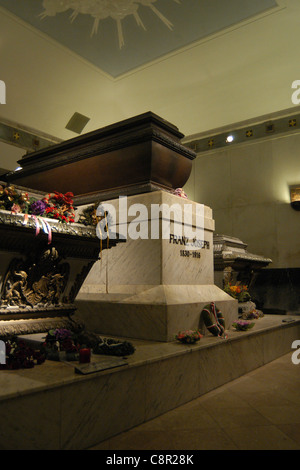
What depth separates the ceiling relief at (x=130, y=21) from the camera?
5.80m

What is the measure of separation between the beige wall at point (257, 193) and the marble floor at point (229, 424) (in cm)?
453

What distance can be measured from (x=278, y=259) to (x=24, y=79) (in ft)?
18.5

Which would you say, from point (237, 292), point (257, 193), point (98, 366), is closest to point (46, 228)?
point (98, 366)

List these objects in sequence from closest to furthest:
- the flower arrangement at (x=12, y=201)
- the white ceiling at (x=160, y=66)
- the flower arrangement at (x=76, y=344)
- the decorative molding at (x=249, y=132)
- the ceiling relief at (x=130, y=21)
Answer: the flower arrangement at (x=76, y=344) → the flower arrangement at (x=12, y=201) → the ceiling relief at (x=130, y=21) → the white ceiling at (x=160, y=66) → the decorative molding at (x=249, y=132)

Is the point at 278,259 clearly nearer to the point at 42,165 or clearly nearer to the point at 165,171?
the point at 165,171

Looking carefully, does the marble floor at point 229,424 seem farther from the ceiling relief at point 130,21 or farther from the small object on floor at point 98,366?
the ceiling relief at point 130,21

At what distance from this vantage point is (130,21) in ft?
20.5

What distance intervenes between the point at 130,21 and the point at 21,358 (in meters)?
5.84

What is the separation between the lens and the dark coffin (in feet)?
12.7

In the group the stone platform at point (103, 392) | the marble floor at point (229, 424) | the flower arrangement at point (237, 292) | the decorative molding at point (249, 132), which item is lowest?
the marble floor at point (229, 424)

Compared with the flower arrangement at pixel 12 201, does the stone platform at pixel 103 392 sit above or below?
below

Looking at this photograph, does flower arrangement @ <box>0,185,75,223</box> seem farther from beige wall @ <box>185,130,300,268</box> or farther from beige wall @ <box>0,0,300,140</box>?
beige wall @ <box>185,130,300,268</box>

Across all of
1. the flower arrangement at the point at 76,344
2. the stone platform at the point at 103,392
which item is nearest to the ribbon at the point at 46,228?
the flower arrangement at the point at 76,344

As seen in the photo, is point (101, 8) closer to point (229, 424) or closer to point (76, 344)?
point (76, 344)
